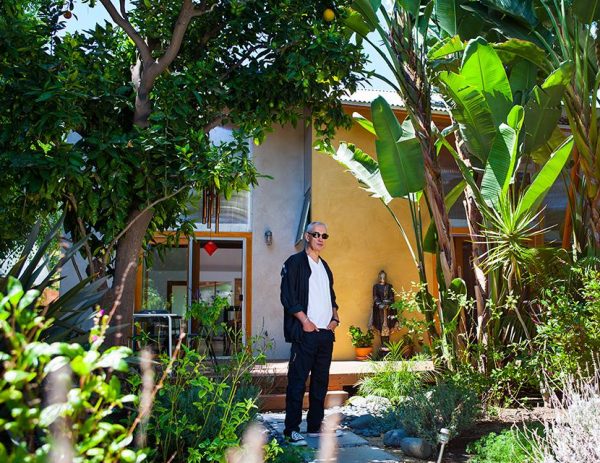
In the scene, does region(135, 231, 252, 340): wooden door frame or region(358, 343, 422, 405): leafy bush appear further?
region(135, 231, 252, 340): wooden door frame

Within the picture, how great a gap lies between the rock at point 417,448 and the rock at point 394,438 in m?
0.30

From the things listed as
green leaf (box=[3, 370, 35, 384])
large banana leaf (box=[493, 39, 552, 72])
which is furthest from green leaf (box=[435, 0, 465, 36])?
green leaf (box=[3, 370, 35, 384])

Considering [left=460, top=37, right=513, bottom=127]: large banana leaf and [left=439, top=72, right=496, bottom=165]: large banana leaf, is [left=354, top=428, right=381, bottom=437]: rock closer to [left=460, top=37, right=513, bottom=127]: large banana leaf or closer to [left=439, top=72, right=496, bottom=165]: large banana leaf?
[left=439, top=72, right=496, bottom=165]: large banana leaf

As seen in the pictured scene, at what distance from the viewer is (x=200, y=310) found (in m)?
5.86

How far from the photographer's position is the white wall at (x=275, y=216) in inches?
454

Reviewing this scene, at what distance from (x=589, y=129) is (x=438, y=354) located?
3.26m

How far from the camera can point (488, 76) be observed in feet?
22.8

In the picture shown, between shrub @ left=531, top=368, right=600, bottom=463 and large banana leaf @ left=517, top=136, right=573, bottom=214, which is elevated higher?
large banana leaf @ left=517, top=136, right=573, bottom=214

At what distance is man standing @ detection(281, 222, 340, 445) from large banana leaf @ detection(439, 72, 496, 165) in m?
2.60

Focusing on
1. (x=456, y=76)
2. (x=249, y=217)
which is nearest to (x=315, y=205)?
(x=249, y=217)

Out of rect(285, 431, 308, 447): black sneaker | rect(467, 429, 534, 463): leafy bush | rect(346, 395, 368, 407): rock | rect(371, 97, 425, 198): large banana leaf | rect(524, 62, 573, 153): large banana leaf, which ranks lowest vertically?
rect(346, 395, 368, 407): rock

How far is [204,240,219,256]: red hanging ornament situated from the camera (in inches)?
457

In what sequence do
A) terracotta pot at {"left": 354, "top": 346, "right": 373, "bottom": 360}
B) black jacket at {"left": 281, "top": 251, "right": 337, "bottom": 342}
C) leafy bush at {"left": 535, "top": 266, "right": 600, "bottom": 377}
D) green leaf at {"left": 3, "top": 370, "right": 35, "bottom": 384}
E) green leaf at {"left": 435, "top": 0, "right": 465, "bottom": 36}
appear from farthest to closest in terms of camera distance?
terracotta pot at {"left": 354, "top": 346, "right": 373, "bottom": 360} → green leaf at {"left": 435, "top": 0, "right": 465, "bottom": 36} → leafy bush at {"left": 535, "top": 266, "right": 600, "bottom": 377} → black jacket at {"left": 281, "top": 251, "right": 337, "bottom": 342} → green leaf at {"left": 3, "top": 370, "right": 35, "bottom": 384}

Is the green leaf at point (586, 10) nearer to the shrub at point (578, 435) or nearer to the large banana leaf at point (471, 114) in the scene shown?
the large banana leaf at point (471, 114)
